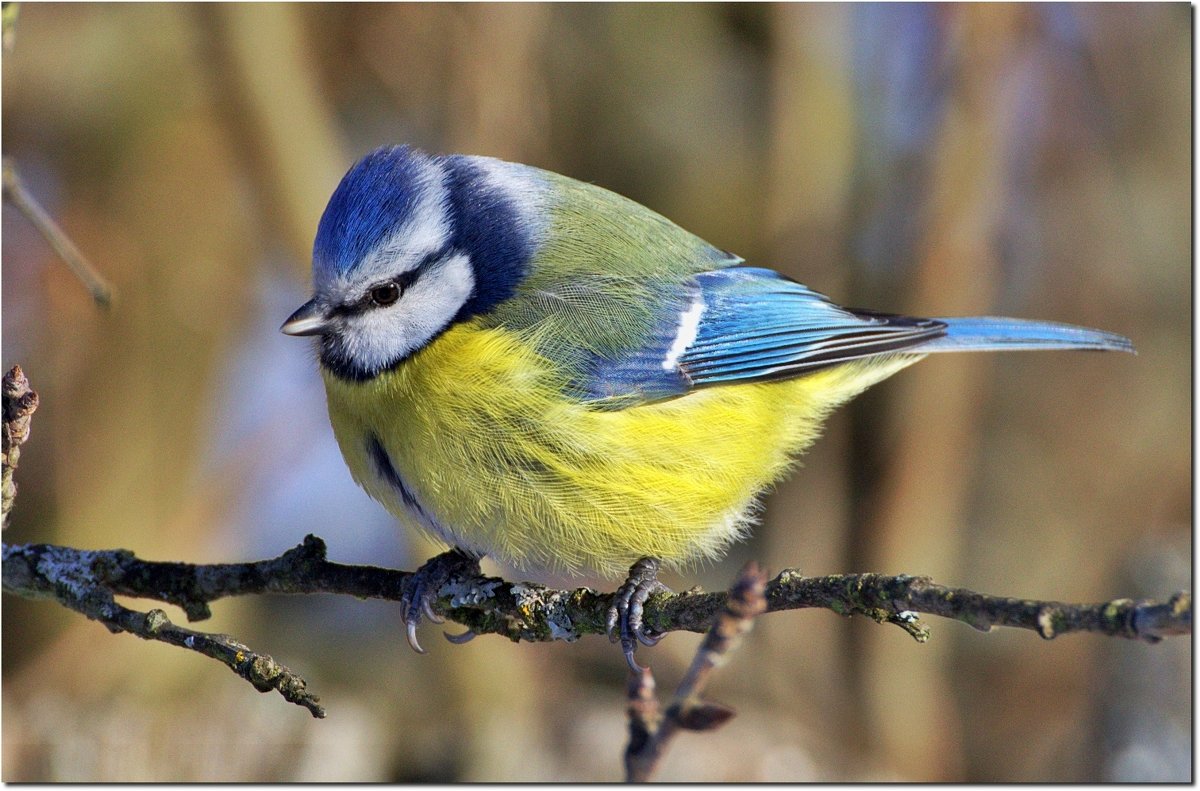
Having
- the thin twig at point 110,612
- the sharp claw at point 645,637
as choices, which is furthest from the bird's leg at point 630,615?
the thin twig at point 110,612

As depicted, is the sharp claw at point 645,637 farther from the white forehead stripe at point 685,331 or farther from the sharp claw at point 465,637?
the white forehead stripe at point 685,331

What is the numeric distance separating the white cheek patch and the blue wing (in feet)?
1.09

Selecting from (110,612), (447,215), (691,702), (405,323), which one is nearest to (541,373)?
(405,323)

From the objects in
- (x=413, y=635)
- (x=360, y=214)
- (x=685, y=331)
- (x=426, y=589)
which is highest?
(x=360, y=214)

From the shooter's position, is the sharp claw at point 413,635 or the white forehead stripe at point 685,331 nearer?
the sharp claw at point 413,635

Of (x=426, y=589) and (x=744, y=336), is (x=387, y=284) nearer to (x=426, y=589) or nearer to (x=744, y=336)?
(x=426, y=589)

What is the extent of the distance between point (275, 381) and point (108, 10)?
154 centimetres

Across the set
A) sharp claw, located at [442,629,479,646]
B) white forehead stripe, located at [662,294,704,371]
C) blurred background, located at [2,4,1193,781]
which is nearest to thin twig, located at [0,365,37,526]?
sharp claw, located at [442,629,479,646]

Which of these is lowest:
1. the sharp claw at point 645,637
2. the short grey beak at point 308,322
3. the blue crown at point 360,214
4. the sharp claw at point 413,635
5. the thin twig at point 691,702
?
the sharp claw at point 413,635

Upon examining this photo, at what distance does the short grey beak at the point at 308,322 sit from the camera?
2.04 m

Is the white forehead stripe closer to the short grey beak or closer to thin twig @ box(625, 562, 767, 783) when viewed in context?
the short grey beak

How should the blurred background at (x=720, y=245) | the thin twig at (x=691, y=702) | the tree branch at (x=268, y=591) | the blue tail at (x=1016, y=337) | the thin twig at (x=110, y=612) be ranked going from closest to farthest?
1. the thin twig at (x=691, y=702)
2. the thin twig at (x=110, y=612)
3. the tree branch at (x=268, y=591)
4. the blue tail at (x=1016, y=337)
5. the blurred background at (x=720, y=245)

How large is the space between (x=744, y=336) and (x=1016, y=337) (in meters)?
0.67

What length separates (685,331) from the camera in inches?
89.6
